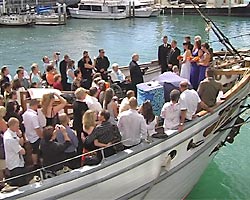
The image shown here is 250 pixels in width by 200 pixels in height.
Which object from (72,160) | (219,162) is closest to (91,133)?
(72,160)

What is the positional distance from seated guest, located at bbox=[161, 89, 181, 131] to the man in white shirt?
65cm

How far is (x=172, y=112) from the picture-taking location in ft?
23.6

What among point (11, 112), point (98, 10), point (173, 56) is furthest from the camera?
point (98, 10)

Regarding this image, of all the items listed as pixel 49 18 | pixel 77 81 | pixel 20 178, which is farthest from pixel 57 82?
pixel 49 18

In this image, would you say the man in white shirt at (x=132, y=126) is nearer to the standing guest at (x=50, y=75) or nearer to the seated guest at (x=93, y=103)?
the seated guest at (x=93, y=103)

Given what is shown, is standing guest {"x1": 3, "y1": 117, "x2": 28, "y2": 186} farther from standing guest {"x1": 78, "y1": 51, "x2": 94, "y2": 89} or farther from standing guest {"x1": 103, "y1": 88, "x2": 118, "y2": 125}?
standing guest {"x1": 78, "y1": 51, "x2": 94, "y2": 89}

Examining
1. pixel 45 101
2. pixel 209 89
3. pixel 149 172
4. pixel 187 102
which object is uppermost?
pixel 45 101

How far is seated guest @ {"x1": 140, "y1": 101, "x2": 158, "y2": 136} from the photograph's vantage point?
6.71 m

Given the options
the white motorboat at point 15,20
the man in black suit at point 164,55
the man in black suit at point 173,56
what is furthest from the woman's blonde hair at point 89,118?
the white motorboat at point 15,20

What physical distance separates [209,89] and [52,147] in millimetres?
2997

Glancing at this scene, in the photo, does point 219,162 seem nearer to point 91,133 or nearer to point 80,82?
point 80,82

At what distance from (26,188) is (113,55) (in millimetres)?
25753

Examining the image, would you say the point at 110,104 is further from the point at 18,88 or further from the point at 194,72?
the point at 194,72

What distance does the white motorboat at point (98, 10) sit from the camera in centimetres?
5241
